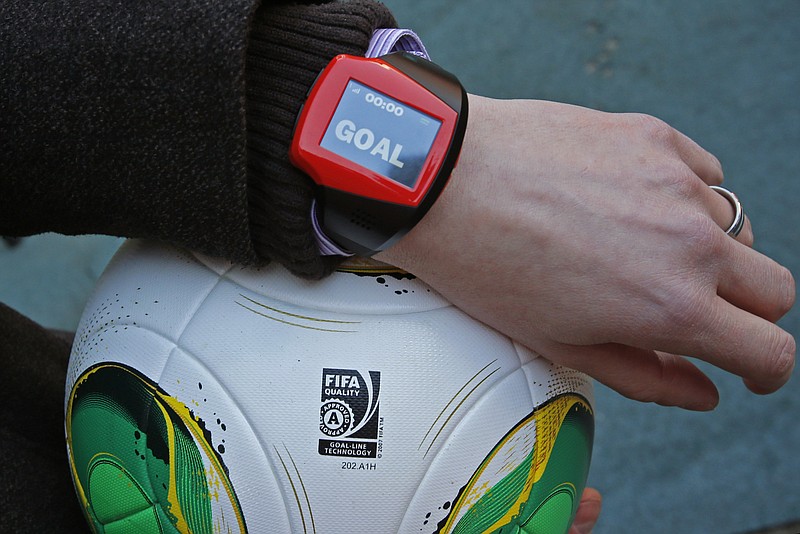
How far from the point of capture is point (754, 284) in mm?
703

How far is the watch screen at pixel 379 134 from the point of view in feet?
2.04

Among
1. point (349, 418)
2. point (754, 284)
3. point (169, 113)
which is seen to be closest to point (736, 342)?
point (754, 284)

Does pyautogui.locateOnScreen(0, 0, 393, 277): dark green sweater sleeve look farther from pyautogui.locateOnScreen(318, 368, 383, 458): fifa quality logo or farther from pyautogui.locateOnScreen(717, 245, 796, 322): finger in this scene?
pyautogui.locateOnScreen(717, 245, 796, 322): finger

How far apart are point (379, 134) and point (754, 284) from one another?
0.36 metres

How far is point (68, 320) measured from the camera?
5.65 feet

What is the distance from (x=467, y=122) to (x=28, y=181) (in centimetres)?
36

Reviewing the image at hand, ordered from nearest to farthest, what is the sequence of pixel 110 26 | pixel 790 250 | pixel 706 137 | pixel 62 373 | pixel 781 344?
pixel 110 26, pixel 781 344, pixel 62 373, pixel 790 250, pixel 706 137

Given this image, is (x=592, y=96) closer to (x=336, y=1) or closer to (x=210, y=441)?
(x=336, y=1)

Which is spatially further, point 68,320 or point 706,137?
point 706,137

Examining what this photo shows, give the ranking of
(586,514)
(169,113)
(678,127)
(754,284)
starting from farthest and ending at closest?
(678,127) < (586,514) < (754,284) < (169,113)

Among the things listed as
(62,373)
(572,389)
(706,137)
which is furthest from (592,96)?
(62,373)

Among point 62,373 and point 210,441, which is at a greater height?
point 210,441

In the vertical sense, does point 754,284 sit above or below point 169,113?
below

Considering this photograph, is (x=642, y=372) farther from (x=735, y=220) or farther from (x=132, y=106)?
(x=132, y=106)
